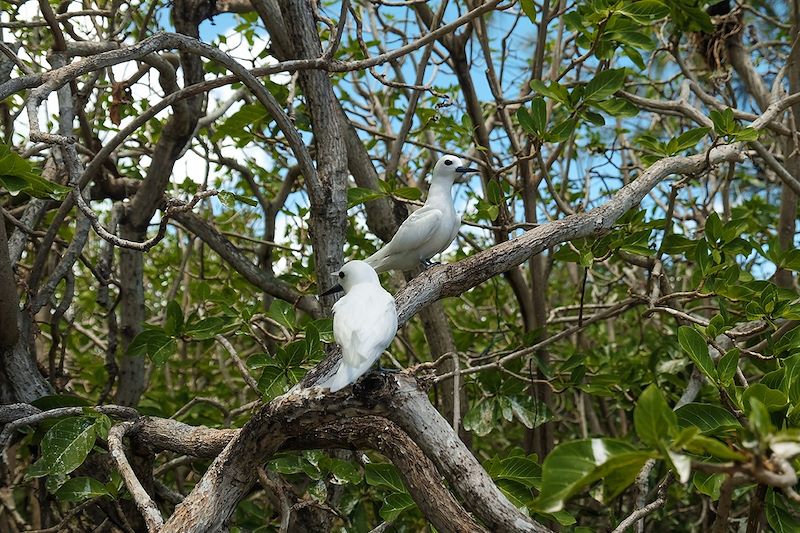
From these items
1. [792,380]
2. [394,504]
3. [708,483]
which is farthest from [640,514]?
[394,504]

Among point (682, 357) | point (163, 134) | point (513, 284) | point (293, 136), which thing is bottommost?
point (682, 357)

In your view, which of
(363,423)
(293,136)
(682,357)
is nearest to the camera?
(363,423)

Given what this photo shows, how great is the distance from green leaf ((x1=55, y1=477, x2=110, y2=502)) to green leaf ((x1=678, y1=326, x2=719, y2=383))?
1.70 metres

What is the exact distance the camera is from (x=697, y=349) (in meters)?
2.03

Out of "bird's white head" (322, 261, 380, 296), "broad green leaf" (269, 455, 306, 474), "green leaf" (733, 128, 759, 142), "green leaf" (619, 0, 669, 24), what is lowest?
"broad green leaf" (269, 455, 306, 474)

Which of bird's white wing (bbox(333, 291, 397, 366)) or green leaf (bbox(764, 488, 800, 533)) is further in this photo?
green leaf (bbox(764, 488, 800, 533))

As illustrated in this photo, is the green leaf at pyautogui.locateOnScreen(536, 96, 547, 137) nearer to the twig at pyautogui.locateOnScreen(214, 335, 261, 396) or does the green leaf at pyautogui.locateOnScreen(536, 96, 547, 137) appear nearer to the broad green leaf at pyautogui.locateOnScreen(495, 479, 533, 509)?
the broad green leaf at pyautogui.locateOnScreen(495, 479, 533, 509)

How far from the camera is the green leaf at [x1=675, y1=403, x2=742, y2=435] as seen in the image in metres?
1.90

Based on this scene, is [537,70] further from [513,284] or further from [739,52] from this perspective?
[739,52]

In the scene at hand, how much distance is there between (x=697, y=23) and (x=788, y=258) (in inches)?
51.4

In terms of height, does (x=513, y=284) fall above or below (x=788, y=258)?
above

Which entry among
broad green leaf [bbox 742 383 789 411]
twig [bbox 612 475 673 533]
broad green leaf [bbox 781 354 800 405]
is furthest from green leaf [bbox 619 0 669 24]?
twig [bbox 612 475 673 533]

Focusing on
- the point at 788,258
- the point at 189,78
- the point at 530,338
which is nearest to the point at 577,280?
the point at 530,338

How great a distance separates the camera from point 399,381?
1.85m
